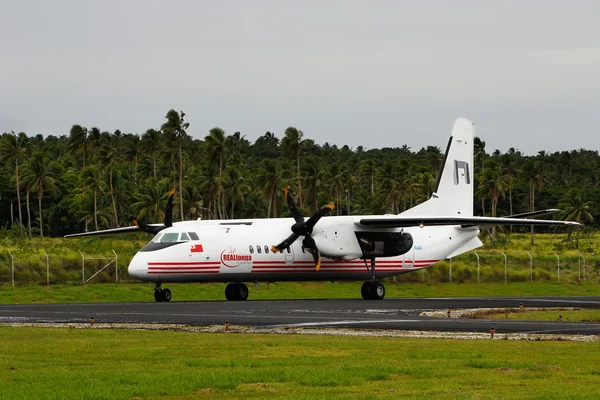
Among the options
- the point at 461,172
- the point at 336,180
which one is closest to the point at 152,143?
the point at 336,180

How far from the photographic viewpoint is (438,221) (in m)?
39.4

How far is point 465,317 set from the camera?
3048 centimetres

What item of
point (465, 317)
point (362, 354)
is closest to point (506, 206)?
point (465, 317)

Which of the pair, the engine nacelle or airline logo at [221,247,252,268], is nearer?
airline logo at [221,247,252,268]

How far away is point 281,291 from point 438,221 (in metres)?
13.1

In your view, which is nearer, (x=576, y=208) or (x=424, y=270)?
(x=424, y=270)

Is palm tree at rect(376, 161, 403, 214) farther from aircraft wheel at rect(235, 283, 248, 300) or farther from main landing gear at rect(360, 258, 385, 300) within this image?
aircraft wheel at rect(235, 283, 248, 300)

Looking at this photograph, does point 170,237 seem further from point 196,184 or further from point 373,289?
point 196,184

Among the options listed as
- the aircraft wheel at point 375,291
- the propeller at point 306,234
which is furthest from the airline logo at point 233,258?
the aircraft wheel at point 375,291

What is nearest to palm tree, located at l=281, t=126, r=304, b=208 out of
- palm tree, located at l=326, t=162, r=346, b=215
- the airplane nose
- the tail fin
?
palm tree, located at l=326, t=162, r=346, b=215

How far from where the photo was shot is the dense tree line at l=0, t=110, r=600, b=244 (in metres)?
111

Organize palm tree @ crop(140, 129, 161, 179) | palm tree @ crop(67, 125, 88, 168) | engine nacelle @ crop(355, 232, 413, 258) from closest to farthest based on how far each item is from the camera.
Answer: engine nacelle @ crop(355, 232, 413, 258) → palm tree @ crop(140, 129, 161, 179) → palm tree @ crop(67, 125, 88, 168)

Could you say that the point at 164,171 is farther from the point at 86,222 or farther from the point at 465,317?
the point at 465,317

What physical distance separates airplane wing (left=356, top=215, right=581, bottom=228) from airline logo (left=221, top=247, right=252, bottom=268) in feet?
16.8
